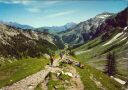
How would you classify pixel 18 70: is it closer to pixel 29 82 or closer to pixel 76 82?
pixel 29 82

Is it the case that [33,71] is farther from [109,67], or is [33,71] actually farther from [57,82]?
[109,67]

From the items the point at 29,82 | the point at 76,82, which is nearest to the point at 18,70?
the point at 29,82

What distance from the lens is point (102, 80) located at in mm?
43250

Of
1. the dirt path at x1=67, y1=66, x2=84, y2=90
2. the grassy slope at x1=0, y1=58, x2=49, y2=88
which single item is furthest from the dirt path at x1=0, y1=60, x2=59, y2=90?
the dirt path at x1=67, y1=66, x2=84, y2=90

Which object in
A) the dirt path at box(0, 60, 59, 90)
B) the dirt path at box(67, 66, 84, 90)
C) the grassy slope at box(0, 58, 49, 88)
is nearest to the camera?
the dirt path at box(0, 60, 59, 90)

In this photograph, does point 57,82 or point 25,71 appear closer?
point 57,82

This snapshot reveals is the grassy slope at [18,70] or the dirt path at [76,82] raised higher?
the grassy slope at [18,70]

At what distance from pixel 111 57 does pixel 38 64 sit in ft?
325

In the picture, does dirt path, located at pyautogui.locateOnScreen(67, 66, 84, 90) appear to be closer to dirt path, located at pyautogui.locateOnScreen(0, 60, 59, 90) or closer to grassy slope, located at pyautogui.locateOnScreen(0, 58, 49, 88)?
dirt path, located at pyautogui.locateOnScreen(0, 60, 59, 90)

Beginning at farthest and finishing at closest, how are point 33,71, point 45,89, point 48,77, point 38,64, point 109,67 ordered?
1. point 109,67
2. point 38,64
3. point 33,71
4. point 48,77
5. point 45,89

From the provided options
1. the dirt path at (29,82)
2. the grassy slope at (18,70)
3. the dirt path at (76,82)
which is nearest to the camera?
the dirt path at (29,82)

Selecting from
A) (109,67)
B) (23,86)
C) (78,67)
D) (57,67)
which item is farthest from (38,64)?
(109,67)

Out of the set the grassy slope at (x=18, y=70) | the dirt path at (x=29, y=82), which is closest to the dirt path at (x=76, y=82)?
the dirt path at (x=29, y=82)

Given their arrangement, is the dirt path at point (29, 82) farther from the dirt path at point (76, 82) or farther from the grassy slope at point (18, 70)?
the dirt path at point (76, 82)
